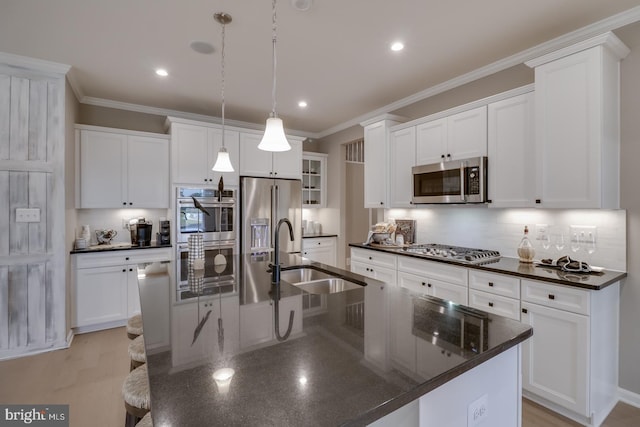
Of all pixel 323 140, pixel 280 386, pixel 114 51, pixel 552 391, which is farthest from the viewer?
pixel 323 140

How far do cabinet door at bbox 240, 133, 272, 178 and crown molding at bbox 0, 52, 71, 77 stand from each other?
6.45 feet

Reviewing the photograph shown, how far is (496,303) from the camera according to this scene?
2355 mm

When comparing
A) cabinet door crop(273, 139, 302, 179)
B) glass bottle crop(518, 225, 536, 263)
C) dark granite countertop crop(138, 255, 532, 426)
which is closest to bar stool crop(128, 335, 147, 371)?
dark granite countertop crop(138, 255, 532, 426)

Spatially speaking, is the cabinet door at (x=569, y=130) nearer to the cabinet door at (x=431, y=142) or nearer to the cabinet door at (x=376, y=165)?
the cabinet door at (x=431, y=142)

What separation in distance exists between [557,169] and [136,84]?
13.6ft

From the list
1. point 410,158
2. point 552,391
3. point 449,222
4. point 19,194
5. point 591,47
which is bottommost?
point 552,391

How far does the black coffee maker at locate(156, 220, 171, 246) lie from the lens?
155 inches

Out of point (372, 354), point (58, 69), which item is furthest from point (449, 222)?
point (58, 69)

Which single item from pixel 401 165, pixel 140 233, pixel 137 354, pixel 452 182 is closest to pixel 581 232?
pixel 452 182

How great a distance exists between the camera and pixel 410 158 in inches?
139

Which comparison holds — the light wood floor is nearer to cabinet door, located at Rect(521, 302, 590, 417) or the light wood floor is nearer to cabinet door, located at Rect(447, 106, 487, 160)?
cabinet door, located at Rect(521, 302, 590, 417)

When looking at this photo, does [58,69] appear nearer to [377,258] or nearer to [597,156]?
[377,258]

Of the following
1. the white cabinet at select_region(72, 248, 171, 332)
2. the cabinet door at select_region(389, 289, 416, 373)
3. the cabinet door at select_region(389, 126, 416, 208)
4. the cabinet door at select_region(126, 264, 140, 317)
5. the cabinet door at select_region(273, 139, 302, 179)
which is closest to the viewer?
the cabinet door at select_region(389, 289, 416, 373)

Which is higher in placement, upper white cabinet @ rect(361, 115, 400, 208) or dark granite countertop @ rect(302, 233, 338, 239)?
upper white cabinet @ rect(361, 115, 400, 208)
